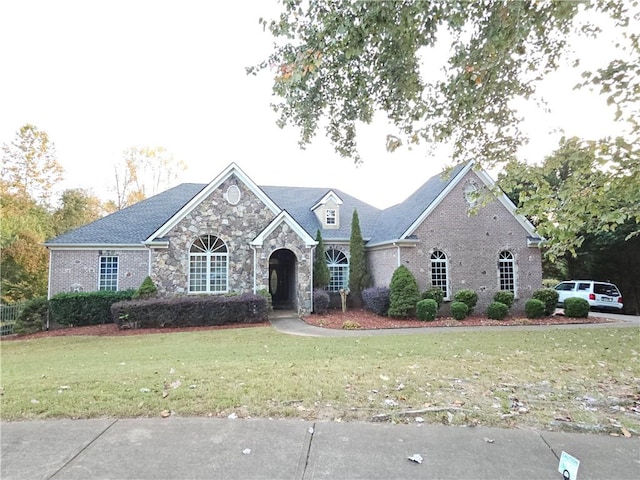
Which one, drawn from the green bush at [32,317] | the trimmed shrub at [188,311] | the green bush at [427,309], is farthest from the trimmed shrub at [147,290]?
the green bush at [427,309]

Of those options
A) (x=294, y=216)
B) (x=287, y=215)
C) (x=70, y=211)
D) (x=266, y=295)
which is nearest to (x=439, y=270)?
(x=287, y=215)

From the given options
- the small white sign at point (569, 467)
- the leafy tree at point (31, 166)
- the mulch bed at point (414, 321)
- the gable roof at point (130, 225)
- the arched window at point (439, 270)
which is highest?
the leafy tree at point (31, 166)

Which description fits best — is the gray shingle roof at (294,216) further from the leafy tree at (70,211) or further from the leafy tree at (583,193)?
the leafy tree at (583,193)

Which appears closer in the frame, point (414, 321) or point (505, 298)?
point (414, 321)

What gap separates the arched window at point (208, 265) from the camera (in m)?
16.2

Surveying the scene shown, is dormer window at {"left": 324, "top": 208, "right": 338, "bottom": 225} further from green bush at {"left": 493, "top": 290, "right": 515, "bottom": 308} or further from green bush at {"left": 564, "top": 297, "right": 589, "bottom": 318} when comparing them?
green bush at {"left": 564, "top": 297, "right": 589, "bottom": 318}

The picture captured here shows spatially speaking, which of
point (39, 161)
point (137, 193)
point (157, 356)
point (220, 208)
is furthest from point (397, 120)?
point (137, 193)

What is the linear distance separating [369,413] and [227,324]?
11.0 meters

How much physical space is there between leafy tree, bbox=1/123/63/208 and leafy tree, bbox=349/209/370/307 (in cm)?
2009

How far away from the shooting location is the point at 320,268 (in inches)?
700

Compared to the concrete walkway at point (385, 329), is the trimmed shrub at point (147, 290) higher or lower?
higher

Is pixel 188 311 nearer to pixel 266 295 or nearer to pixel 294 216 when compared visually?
pixel 266 295

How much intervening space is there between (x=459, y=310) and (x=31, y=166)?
1051 inches

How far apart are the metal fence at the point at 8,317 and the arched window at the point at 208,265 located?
7.14 meters
